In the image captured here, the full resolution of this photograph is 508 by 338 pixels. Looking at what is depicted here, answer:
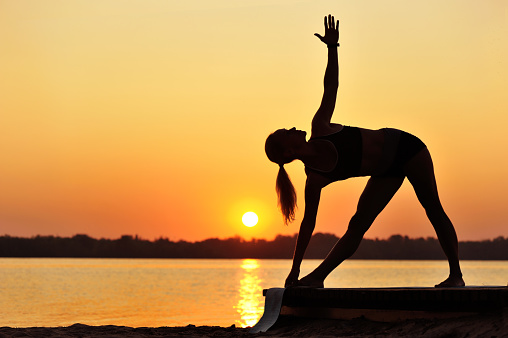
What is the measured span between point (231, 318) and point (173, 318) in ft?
7.30

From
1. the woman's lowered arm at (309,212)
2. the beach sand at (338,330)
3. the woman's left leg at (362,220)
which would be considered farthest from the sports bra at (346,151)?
the beach sand at (338,330)

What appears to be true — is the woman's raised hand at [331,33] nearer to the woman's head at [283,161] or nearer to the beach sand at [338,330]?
the woman's head at [283,161]

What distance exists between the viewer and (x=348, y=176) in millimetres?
7211

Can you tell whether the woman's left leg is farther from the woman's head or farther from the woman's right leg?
the woman's head

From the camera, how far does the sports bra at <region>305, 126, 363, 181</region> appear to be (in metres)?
7.13

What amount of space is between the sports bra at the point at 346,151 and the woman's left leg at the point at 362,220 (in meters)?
0.47

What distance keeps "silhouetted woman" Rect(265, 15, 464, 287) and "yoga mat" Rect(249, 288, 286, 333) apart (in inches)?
7.9

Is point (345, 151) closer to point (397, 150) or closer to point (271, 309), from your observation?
point (397, 150)

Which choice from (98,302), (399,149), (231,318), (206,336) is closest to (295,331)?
(206,336)

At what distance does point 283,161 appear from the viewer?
23.8 feet

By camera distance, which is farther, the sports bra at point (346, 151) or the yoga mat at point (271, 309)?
the yoga mat at point (271, 309)

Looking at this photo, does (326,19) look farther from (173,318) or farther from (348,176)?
(173,318)

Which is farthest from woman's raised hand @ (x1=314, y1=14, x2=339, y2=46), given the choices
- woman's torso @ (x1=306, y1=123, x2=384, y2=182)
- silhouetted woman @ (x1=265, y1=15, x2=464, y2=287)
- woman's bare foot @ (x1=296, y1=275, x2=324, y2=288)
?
woman's bare foot @ (x1=296, y1=275, x2=324, y2=288)

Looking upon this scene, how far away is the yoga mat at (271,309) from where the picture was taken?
7.64m
